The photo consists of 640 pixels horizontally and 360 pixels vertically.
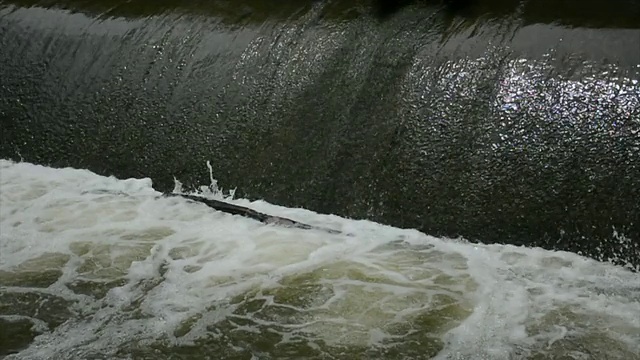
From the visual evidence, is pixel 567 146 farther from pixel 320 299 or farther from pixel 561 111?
pixel 320 299

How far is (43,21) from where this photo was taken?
4598 millimetres

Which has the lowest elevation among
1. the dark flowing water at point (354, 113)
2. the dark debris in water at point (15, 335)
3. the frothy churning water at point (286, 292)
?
the frothy churning water at point (286, 292)

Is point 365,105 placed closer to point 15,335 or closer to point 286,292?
point 286,292

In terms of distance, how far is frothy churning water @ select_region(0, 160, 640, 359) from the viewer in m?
2.46

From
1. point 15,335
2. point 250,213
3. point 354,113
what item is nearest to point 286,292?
point 250,213

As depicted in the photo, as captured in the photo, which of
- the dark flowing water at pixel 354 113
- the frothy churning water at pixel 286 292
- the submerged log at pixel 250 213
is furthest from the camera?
the submerged log at pixel 250 213

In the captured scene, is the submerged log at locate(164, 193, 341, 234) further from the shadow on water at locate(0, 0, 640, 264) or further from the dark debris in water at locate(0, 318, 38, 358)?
the dark debris in water at locate(0, 318, 38, 358)

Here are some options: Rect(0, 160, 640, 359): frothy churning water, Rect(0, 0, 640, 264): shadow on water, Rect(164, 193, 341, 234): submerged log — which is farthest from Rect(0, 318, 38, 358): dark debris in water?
Rect(0, 0, 640, 264): shadow on water

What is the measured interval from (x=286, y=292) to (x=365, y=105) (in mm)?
1100

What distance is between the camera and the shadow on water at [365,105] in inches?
120

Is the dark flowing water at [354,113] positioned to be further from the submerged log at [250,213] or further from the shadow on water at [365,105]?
the submerged log at [250,213]

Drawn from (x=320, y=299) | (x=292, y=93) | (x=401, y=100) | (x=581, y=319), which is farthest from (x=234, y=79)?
(x=581, y=319)

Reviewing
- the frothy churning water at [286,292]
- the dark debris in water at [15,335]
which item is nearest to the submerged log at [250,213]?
the frothy churning water at [286,292]

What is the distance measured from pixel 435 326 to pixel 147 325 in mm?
949
